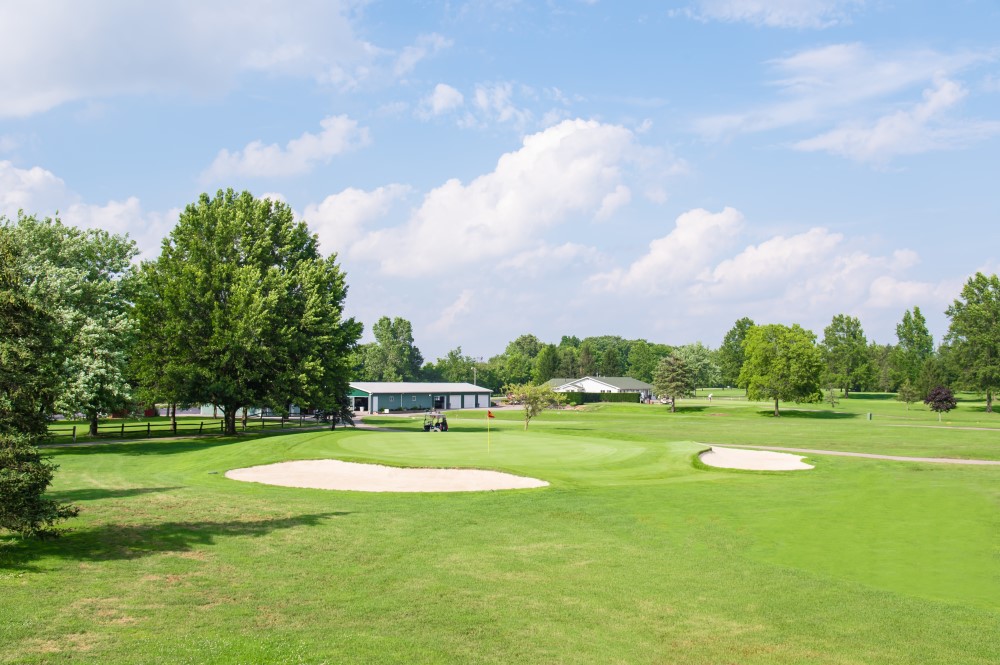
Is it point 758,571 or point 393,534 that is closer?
point 758,571

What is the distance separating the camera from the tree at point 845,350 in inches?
6245

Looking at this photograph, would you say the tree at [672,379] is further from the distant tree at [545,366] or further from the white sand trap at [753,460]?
the white sand trap at [753,460]

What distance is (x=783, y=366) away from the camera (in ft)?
310

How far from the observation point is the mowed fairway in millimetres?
10102

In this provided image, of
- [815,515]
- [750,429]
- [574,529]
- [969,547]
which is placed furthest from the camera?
[750,429]

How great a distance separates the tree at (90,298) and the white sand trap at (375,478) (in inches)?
527

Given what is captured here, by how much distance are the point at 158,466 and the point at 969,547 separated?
32630mm

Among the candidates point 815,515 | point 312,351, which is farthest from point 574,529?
point 312,351

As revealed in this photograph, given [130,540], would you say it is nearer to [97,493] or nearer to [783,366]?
[97,493]

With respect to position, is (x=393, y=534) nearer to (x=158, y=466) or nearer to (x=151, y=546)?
(x=151, y=546)

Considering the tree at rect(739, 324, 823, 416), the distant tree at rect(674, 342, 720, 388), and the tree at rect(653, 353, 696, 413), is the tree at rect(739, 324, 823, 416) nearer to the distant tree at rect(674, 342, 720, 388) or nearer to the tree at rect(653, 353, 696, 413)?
the tree at rect(653, 353, 696, 413)

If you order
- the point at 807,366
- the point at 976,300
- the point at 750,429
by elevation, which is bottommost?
the point at 750,429

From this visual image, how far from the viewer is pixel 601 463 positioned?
3281 centimetres

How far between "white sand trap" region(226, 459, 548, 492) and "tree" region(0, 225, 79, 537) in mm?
11738
